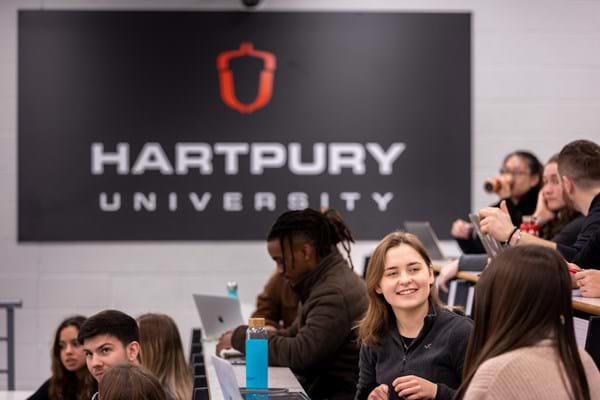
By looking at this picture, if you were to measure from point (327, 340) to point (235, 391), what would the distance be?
3.68ft

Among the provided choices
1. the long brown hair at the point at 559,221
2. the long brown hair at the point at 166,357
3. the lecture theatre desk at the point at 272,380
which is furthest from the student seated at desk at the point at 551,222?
the long brown hair at the point at 166,357

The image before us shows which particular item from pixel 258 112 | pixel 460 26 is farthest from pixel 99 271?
pixel 460 26

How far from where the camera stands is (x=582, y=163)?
3744 millimetres

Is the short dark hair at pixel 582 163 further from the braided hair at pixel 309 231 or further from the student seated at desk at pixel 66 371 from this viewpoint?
the student seated at desk at pixel 66 371

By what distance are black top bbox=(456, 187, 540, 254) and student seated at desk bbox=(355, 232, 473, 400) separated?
6.38 feet

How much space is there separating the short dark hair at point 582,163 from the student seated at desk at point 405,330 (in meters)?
1.04

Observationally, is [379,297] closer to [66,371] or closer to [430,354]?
[430,354]

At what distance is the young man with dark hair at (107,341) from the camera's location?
132 inches

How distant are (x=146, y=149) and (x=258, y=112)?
81 centimetres

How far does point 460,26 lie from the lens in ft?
23.1

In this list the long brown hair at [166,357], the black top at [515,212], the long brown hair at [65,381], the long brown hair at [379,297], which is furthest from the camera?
the black top at [515,212]

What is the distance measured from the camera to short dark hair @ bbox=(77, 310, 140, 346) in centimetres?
336

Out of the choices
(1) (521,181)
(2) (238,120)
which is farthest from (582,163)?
(2) (238,120)

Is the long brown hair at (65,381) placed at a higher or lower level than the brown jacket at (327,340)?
lower
